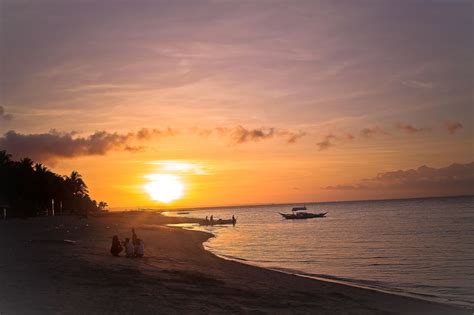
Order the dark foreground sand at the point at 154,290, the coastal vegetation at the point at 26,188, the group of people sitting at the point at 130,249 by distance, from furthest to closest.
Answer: the coastal vegetation at the point at 26,188 → the group of people sitting at the point at 130,249 → the dark foreground sand at the point at 154,290

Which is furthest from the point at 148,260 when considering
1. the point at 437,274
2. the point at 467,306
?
the point at 437,274

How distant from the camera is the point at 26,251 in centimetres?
2438

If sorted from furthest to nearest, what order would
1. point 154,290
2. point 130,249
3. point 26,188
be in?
point 26,188 < point 130,249 < point 154,290

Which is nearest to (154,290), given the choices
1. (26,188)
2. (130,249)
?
(130,249)

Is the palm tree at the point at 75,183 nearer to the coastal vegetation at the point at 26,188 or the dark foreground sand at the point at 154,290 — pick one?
the coastal vegetation at the point at 26,188

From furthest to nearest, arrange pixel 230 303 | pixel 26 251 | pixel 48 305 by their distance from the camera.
A: pixel 26 251, pixel 230 303, pixel 48 305

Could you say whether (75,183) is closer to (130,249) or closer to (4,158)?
(4,158)

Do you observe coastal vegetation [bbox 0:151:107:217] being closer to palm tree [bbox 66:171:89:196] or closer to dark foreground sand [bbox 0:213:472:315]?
palm tree [bbox 66:171:89:196]

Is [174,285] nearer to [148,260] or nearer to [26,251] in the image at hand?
[148,260]

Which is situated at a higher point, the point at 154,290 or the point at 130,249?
the point at 130,249

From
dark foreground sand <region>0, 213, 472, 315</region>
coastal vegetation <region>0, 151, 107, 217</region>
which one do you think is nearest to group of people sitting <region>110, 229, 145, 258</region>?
dark foreground sand <region>0, 213, 472, 315</region>

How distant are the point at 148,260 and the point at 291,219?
114 m

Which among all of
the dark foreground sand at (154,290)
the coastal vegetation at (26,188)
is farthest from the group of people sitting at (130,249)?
the coastal vegetation at (26,188)

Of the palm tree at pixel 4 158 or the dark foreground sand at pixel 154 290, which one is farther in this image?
the palm tree at pixel 4 158
